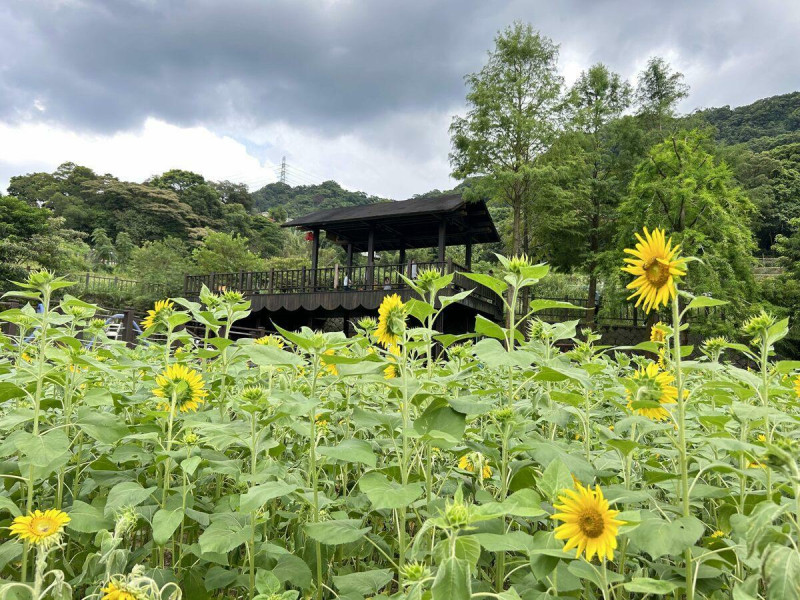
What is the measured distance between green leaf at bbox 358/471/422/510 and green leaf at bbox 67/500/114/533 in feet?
1.91

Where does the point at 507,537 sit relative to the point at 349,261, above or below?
below

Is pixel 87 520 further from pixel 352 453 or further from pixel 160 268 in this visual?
pixel 160 268

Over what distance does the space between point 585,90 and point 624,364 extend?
1932cm

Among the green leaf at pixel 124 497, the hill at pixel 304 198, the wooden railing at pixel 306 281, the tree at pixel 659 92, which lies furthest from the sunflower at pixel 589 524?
the hill at pixel 304 198

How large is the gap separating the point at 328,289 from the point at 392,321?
12107 millimetres

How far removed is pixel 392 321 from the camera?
988mm

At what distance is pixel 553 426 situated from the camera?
1.21m

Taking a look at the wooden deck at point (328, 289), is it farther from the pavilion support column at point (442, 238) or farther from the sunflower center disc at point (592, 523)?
the sunflower center disc at point (592, 523)

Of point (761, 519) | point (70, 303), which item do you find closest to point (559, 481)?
point (761, 519)

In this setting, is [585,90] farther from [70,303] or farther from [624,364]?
[70,303]

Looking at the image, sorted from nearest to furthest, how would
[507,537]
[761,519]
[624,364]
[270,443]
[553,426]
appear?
1. [761,519]
2. [507,537]
3. [270,443]
4. [553,426]
5. [624,364]

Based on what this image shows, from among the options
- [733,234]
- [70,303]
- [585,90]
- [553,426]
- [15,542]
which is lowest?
[15,542]

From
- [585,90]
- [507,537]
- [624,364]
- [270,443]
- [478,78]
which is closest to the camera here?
[507,537]

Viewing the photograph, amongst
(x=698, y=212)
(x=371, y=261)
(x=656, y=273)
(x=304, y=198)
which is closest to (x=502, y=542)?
(x=656, y=273)
